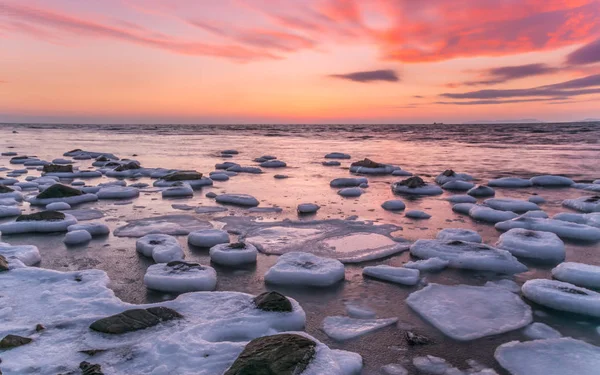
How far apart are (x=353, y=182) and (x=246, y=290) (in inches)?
297

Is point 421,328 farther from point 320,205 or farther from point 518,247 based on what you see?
point 320,205

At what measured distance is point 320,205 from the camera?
27.8 ft

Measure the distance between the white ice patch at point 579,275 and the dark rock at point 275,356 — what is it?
3126 mm

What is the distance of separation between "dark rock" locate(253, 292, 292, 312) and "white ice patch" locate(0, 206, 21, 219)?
5.90 m

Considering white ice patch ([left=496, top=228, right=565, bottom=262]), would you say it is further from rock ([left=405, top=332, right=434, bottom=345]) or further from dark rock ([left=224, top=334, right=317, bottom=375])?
dark rock ([left=224, top=334, right=317, bottom=375])

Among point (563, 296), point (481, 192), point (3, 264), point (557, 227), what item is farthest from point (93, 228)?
point (481, 192)

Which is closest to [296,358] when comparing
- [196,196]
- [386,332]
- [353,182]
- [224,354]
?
[224,354]

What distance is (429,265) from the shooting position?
4.82 m

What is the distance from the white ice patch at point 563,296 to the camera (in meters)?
3.64

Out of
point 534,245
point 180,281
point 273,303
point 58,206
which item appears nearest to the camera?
point 273,303

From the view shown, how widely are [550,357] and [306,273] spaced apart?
228 cm

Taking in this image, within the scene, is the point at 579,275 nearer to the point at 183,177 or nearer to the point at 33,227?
the point at 33,227

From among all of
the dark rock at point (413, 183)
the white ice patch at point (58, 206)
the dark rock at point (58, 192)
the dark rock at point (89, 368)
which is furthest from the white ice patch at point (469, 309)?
the dark rock at point (58, 192)

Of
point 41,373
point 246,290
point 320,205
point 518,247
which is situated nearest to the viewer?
point 41,373
